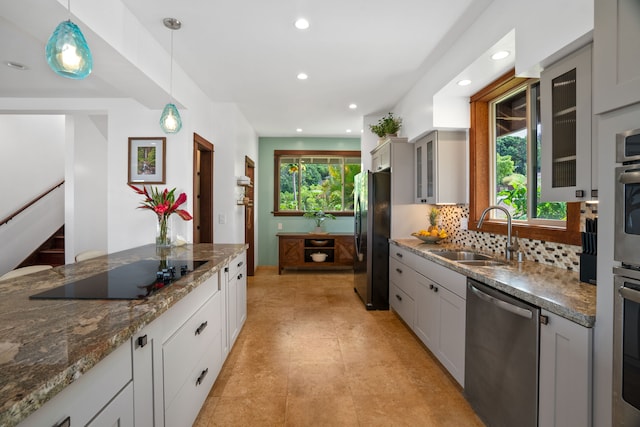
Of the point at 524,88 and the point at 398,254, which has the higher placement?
the point at 524,88

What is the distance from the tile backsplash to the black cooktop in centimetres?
225

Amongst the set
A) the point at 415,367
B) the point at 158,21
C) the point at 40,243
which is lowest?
the point at 415,367

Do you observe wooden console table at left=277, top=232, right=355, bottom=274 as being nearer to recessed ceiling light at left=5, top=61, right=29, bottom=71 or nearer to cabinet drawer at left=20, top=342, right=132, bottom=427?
recessed ceiling light at left=5, top=61, right=29, bottom=71

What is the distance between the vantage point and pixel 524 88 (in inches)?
98.2

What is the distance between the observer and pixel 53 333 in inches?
36.2

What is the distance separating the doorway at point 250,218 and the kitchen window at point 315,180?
59cm

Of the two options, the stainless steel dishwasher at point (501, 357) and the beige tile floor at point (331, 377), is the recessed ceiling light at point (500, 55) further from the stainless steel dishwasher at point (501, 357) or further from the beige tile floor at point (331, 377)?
the beige tile floor at point (331, 377)

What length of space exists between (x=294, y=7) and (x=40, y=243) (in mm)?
5533

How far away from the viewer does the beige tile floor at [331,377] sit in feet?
6.22

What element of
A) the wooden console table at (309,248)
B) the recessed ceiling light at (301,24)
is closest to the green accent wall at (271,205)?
the wooden console table at (309,248)

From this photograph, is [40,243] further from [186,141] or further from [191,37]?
[191,37]

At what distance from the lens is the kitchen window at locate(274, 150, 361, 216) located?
6.51 metres

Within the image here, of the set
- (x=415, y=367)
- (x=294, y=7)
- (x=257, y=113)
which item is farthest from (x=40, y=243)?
(x=415, y=367)

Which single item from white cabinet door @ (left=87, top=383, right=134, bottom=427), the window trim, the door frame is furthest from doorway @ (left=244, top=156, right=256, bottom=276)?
white cabinet door @ (left=87, top=383, right=134, bottom=427)
